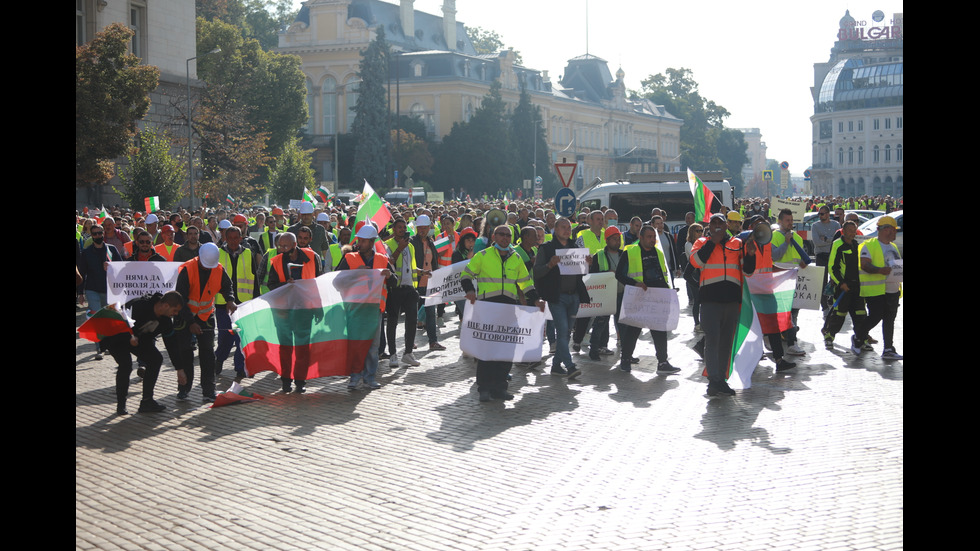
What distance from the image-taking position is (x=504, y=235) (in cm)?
1168

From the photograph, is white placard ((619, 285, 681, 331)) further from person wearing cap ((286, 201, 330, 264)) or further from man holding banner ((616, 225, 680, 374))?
person wearing cap ((286, 201, 330, 264))

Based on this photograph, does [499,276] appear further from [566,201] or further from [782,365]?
[566,201]

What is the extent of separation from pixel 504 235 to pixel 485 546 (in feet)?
18.3

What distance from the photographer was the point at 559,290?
41.2 feet

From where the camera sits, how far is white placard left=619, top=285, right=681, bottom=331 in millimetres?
13141

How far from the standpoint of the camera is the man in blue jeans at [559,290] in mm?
12305

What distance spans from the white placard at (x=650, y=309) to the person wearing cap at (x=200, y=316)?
4.70m

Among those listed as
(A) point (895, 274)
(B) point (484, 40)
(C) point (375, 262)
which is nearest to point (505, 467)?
(C) point (375, 262)

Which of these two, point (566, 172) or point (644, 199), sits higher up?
point (566, 172)

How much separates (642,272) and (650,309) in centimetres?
45

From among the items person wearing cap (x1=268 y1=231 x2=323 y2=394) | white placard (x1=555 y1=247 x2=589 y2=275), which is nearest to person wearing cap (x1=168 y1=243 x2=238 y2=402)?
person wearing cap (x1=268 y1=231 x2=323 y2=394)

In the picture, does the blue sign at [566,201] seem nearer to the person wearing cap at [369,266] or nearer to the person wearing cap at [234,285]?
the person wearing cap at [369,266]

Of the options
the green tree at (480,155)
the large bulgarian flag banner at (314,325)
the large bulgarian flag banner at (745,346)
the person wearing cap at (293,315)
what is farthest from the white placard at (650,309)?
the green tree at (480,155)
